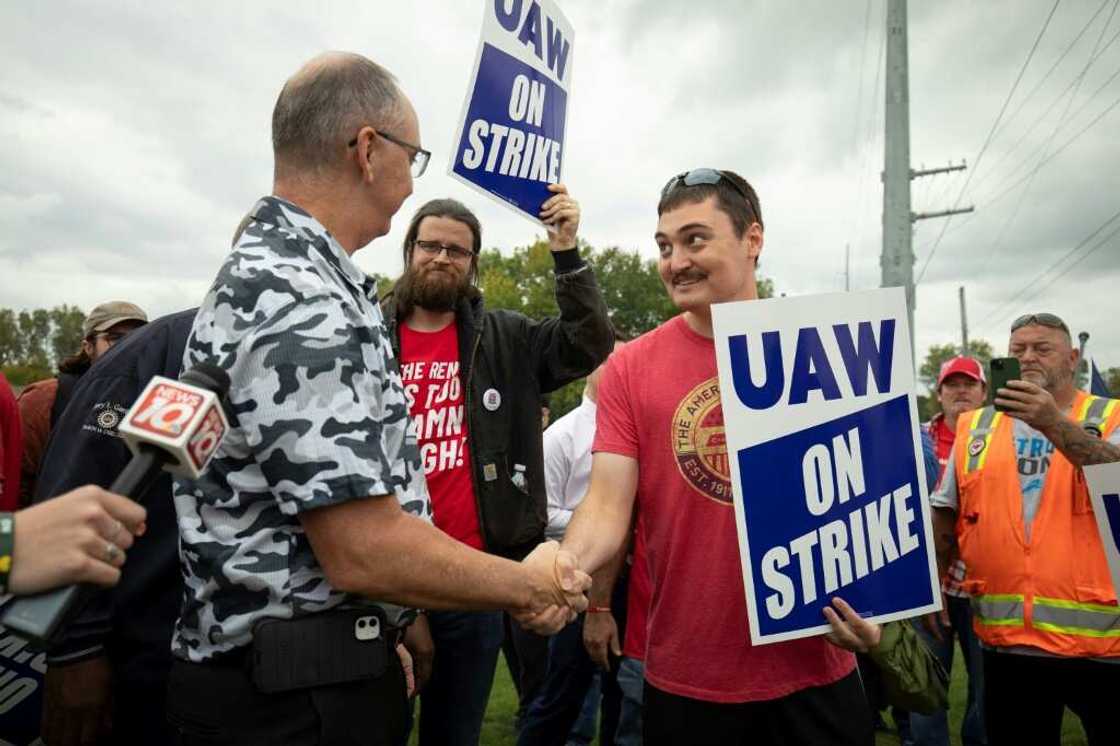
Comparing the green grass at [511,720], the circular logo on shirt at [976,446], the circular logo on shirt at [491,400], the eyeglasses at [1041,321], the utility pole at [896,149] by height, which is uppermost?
the utility pole at [896,149]

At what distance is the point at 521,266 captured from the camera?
5341 cm

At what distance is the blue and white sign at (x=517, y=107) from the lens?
2.93m

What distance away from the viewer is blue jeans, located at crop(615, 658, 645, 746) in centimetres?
398

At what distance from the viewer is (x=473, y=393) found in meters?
3.28

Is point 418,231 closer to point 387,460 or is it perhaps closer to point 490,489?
point 490,489

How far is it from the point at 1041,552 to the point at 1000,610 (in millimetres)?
320

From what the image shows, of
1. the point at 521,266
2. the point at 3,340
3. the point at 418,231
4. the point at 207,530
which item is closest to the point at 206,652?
the point at 207,530

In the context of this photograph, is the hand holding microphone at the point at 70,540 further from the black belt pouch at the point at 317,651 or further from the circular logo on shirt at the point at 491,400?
the circular logo on shirt at the point at 491,400

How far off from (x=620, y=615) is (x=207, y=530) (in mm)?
3372

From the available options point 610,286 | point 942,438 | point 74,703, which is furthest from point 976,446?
point 610,286

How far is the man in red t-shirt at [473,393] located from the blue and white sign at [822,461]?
1245 mm

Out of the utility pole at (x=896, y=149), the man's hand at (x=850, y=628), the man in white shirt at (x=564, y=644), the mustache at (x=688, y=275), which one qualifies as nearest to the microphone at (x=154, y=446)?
the mustache at (x=688, y=275)

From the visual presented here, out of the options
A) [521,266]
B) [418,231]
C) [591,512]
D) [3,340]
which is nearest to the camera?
[591,512]

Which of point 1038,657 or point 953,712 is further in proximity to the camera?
point 953,712
